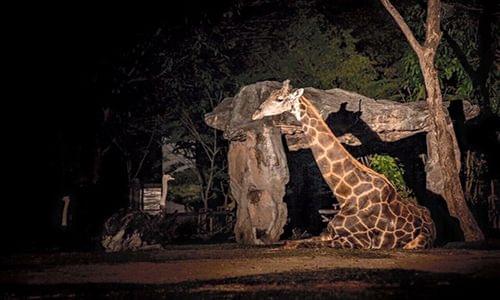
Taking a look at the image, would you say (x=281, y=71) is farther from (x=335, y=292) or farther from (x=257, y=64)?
(x=335, y=292)

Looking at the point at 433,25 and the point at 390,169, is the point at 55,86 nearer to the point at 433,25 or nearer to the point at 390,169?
the point at 390,169

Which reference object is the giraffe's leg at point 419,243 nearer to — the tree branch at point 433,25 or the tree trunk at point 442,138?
the tree trunk at point 442,138

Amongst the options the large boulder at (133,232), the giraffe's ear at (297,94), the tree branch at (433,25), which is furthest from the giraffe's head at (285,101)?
the large boulder at (133,232)

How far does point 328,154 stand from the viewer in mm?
12398

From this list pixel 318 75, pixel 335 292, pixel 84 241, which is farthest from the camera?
pixel 318 75

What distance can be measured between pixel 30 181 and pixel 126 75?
11.6 ft

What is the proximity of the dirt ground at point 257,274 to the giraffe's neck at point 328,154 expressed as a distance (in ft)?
4.00

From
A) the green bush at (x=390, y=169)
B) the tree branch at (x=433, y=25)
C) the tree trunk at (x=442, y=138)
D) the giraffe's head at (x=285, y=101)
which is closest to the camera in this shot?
the giraffe's head at (x=285, y=101)

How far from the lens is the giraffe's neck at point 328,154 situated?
39.9 ft

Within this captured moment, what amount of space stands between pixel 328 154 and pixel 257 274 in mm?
4156

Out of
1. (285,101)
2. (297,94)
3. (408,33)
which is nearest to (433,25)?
(408,33)

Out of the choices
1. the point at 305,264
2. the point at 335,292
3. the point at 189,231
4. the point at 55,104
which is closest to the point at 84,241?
the point at 189,231

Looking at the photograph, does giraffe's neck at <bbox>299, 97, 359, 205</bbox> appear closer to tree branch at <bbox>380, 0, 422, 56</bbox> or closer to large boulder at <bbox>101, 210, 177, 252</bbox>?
tree branch at <bbox>380, 0, 422, 56</bbox>

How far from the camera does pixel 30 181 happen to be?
717 inches
